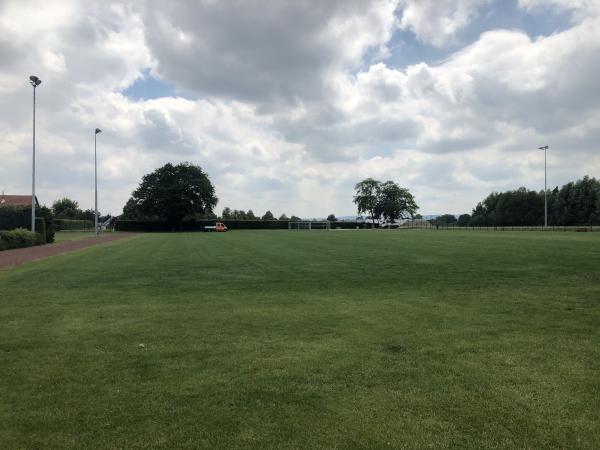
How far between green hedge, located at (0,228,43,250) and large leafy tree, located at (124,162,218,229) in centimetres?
4274

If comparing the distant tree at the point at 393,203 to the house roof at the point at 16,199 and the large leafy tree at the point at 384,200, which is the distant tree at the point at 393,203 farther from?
the house roof at the point at 16,199

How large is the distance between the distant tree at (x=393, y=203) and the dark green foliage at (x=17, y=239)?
106 m

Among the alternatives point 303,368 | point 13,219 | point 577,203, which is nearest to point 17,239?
point 13,219

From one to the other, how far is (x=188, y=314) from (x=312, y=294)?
9.84 feet

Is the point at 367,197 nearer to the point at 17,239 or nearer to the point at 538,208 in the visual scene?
the point at 538,208

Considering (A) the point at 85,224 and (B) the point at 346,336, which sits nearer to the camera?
(B) the point at 346,336

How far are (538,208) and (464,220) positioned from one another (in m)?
21.9

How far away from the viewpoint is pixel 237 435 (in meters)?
3.68

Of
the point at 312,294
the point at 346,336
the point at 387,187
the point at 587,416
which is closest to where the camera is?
the point at 587,416

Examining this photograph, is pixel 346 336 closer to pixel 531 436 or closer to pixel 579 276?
pixel 531 436

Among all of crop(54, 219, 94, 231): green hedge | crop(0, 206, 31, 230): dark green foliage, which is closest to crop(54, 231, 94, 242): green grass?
crop(0, 206, 31, 230): dark green foliage

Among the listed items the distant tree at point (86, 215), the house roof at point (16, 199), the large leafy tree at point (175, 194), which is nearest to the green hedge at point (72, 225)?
the house roof at point (16, 199)

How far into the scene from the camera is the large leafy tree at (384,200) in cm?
13100

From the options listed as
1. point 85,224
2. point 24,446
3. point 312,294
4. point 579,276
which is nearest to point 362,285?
point 312,294
